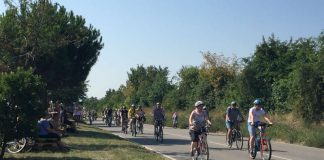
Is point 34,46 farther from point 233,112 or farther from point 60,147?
point 233,112

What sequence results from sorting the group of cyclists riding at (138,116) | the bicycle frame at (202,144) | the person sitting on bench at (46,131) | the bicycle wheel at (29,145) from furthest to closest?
1. the group of cyclists riding at (138,116)
2. the person sitting on bench at (46,131)
3. the bicycle wheel at (29,145)
4. the bicycle frame at (202,144)

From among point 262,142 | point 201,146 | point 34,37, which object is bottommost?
point 201,146

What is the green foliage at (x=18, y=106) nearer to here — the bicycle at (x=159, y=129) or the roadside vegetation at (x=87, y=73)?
the roadside vegetation at (x=87, y=73)

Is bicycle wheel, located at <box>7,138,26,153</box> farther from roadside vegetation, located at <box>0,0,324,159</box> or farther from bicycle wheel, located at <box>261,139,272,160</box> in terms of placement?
bicycle wheel, located at <box>261,139,272,160</box>

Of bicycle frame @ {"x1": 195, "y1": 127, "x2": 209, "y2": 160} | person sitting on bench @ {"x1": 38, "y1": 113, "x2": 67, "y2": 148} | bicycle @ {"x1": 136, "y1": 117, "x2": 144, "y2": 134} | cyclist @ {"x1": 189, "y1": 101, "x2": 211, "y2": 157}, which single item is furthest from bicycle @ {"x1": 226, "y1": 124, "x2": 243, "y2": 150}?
bicycle @ {"x1": 136, "y1": 117, "x2": 144, "y2": 134}

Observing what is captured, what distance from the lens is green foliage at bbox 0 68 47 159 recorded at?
14.9m

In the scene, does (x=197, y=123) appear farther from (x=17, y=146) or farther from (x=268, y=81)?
(x=268, y=81)

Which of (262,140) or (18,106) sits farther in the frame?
(262,140)

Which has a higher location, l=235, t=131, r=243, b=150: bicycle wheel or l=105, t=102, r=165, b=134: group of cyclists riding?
l=105, t=102, r=165, b=134: group of cyclists riding

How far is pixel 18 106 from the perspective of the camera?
1514 centimetres

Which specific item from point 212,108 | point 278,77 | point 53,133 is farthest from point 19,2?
point 212,108

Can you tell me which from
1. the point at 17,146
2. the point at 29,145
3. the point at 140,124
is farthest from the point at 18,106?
the point at 140,124

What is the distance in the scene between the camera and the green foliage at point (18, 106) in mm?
14930

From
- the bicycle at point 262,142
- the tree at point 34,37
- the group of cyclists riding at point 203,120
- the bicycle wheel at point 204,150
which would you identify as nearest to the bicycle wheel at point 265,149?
the bicycle at point 262,142
